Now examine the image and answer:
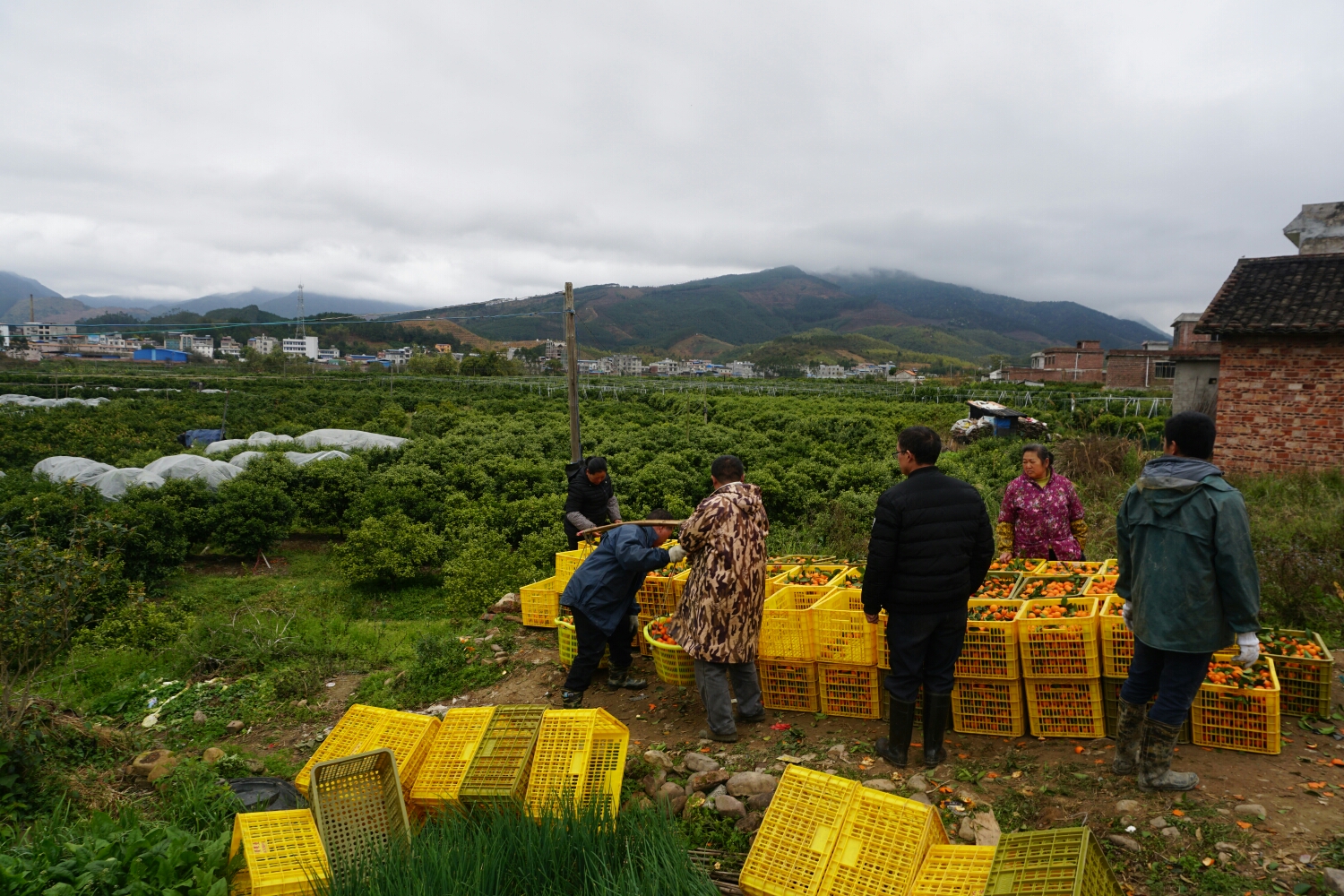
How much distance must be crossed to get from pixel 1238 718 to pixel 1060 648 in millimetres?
895

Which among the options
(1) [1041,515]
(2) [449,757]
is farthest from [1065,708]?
(2) [449,757]

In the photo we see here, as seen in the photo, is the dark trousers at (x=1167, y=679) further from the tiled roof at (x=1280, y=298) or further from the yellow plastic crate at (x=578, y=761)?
the tiled roof at (x=1280, y=298)

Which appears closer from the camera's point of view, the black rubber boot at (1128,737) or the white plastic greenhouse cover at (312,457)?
the black rubber boot at (1128,737)

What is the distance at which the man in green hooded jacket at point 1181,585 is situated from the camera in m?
3.34

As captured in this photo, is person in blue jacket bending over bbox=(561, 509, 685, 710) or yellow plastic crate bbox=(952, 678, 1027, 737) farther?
person in blue jacket bending over bbox=(561, 509, 685, 710)

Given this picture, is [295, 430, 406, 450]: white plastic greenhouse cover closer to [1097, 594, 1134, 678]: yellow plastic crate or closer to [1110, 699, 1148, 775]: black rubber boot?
[1097, 594, 1134, 678]: yellow plastic crate

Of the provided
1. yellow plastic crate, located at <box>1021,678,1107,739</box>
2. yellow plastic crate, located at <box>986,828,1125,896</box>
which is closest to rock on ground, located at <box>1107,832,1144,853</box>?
yellow plastic crate, located at <box>986,828,1125,896</box>

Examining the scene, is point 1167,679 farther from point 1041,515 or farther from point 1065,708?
point 1041,515

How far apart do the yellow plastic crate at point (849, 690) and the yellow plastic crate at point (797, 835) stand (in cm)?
152

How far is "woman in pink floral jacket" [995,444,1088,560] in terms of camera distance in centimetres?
573

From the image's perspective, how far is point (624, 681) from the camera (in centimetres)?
564

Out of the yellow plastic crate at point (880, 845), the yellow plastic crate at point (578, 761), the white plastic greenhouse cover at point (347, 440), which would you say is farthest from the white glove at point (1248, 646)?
the white plastic greenhouse cover at point (347, 440)

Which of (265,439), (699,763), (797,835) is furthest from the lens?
(265,439)

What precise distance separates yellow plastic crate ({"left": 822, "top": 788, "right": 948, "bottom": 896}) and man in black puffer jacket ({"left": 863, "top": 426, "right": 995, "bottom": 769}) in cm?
110
